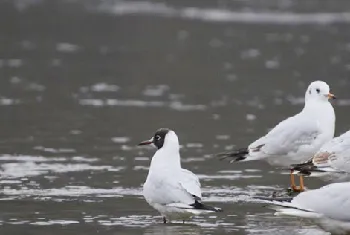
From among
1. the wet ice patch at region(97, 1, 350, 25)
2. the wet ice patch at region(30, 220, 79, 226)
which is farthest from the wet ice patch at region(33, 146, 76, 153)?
the wet ice patch at region(97, 1, 350, 25)

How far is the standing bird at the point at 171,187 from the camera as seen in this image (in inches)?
388

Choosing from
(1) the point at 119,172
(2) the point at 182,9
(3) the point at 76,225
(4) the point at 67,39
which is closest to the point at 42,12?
(2) the point at 182,9

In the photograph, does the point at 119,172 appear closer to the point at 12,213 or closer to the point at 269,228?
the point at 12,213

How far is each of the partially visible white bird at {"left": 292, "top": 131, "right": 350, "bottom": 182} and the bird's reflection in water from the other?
4.17ft

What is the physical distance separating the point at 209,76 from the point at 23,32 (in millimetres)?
11405

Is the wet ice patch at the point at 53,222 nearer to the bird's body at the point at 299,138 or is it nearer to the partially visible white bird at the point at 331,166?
the partially visible white bird at the point at 331,166

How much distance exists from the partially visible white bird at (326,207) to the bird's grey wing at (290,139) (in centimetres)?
305

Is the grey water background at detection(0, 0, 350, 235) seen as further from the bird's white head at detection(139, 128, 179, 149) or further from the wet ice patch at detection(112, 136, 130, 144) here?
the bird's white head at detection(139, 128, 179, 149)

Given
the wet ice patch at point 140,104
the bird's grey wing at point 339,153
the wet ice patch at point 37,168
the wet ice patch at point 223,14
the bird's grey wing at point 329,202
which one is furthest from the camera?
the wet ice patch at point 223,14

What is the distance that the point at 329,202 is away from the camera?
9000 mm

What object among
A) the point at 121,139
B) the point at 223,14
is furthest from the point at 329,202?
the point at 223,14

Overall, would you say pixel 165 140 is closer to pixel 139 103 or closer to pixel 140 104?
pixel 140 104

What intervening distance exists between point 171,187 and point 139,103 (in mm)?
9550

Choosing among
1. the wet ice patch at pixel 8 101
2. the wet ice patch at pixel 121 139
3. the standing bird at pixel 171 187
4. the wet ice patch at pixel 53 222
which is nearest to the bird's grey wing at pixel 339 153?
the standing bird at pixel 171 187
